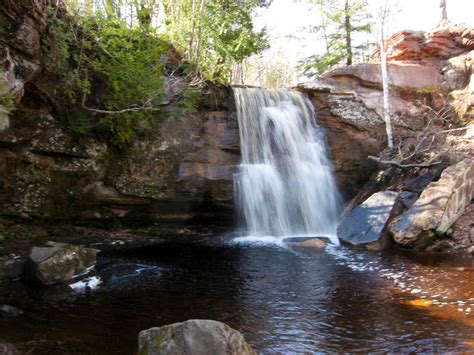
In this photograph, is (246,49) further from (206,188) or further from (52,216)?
(52,216)

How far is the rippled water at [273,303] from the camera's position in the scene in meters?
4.64

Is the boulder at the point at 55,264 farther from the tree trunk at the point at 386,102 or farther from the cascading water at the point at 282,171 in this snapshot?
the tree trunk at the point at 386,102

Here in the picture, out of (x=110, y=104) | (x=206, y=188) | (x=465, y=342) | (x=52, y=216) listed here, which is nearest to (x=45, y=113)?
(x=110, y=104)

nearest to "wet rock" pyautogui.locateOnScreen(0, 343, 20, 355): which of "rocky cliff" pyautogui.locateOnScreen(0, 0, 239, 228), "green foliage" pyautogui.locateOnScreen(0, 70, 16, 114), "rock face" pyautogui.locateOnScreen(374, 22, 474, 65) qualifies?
"rocky cliff" pyautogui.locateOnScreen(0, 0, 239, 228)

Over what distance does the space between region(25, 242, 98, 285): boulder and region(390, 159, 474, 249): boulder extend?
667cm

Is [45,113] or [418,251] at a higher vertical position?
[45,113]

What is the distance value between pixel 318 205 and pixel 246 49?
584cm

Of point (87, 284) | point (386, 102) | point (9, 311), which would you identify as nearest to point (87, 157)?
point (87, 284)

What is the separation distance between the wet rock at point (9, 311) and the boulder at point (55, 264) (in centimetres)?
129

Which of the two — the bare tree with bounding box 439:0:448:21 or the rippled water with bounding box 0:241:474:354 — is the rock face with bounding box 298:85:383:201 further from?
the bare tree with bounding box 439:0:448:21

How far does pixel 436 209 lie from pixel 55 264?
806 centimetres

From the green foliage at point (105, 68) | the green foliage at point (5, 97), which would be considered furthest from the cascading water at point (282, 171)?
the green foliage at point (5, 97)

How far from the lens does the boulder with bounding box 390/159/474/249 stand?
898 cm

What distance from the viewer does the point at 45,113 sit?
8.62 m
